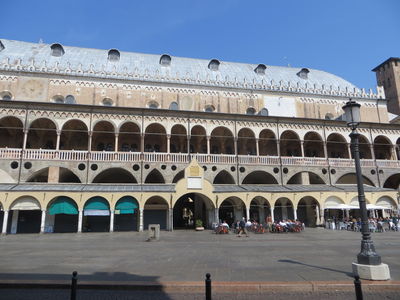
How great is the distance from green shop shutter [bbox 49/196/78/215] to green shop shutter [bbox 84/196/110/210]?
3.33ft

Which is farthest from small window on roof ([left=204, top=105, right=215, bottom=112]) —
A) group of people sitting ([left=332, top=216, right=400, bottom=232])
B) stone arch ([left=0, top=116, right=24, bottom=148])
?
stone arch ([left=0, top=116, right=24, bottom=148])

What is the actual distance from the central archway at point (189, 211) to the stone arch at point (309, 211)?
33.3 feet

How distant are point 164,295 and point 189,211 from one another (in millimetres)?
26574

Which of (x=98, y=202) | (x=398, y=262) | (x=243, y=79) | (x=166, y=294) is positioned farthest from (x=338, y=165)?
(x=166, y=294)

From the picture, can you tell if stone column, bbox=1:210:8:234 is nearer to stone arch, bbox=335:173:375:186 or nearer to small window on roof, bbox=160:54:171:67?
small window on roof, bbox=160:54:171:67

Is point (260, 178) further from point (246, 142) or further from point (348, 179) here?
point (348, 179)

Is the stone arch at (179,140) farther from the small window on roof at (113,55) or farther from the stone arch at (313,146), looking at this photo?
the stone arch at (313,146)

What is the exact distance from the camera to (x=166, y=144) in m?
32.4

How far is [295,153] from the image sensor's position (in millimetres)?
35906

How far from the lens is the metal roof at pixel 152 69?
33562 mm

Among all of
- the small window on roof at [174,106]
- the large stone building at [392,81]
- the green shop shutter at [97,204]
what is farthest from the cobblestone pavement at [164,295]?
the large stone building at [392,81]

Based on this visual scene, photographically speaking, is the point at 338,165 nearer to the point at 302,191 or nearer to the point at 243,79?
the point at 302,191

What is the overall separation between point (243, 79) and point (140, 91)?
1430 centimetres

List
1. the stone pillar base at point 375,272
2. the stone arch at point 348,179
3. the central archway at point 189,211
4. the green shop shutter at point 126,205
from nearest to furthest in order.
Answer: the stone pillar base at point 375,272
the green shop shutter at point 126,205
the central archway at point 189,211
the stone arch at point 348,179
